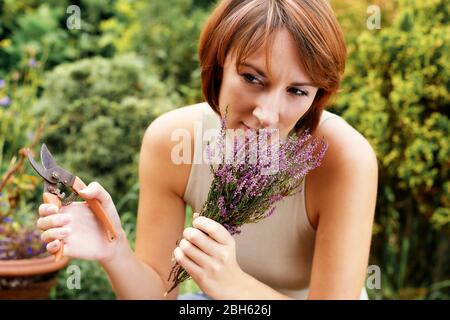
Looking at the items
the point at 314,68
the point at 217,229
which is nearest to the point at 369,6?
the point at 314,68

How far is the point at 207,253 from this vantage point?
5.70 ft

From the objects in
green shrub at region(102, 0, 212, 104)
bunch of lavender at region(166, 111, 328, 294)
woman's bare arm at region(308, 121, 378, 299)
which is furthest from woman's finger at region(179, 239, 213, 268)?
green shrub at region(102, 0, 212, 104)

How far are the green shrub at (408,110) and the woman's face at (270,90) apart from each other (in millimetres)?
1969

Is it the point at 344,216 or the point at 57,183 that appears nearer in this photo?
the point at 57,183

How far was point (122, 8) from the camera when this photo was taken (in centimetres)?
578

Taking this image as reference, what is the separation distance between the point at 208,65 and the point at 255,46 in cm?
32

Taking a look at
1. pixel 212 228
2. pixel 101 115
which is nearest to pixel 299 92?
pixel 212 228

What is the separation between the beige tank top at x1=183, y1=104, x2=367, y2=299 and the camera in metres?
2.53

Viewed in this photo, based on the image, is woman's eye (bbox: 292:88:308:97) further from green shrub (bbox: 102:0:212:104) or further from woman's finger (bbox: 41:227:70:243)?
green shrub (bbox: 102:0:212:104)

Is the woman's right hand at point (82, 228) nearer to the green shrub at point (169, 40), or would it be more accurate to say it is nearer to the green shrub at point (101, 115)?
the green shrub at point (101, 115)

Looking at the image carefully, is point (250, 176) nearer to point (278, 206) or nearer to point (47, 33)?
point (278, 206)

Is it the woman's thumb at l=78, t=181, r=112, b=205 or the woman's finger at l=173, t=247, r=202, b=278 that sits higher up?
the woman's thumb at l=78, t=181, r=112, b=205

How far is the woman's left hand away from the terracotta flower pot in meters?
1.61

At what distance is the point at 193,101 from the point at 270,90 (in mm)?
3100
